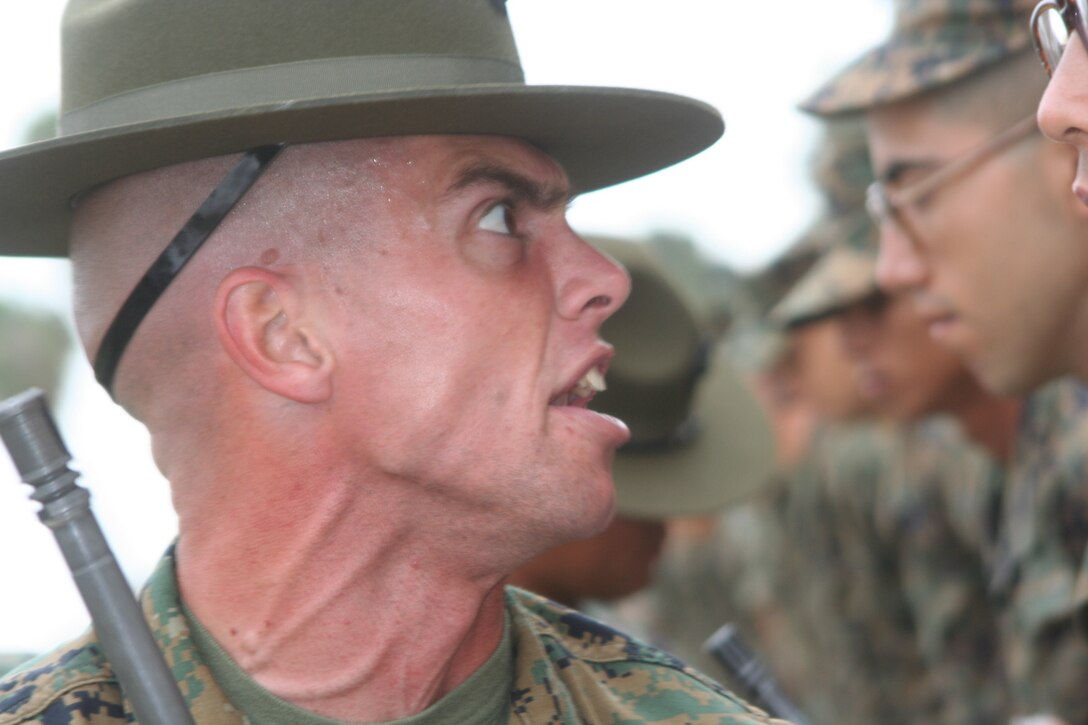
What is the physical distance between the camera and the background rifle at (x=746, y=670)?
3.51 meters

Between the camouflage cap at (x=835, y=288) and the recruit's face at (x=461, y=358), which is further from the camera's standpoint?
the camouflage cap at (x=835, y=288)

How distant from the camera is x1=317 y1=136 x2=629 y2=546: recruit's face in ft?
7.85

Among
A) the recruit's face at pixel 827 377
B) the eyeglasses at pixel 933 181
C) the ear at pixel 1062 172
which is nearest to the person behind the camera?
the ear at pixel 1062 172

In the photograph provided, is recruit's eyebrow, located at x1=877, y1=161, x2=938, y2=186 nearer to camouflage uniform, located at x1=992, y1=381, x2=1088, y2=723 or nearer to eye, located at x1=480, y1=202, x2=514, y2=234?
camouflage uniform, located at x1=992, y1=381, x2=1088, y2=723

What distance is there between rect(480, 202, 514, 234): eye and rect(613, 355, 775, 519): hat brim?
5.55 ft

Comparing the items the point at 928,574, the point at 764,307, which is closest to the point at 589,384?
the point at 928,574

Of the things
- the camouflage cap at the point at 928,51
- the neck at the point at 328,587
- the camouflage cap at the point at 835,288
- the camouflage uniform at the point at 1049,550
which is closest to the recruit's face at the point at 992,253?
the camouflage cap at the point at 928,51

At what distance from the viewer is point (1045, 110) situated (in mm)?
2463

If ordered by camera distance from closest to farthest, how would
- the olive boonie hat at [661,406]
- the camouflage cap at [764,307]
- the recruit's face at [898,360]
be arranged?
the olive boonie hat at [661,406] < the recruit's face at [898,360] < the camouflage cap at [764,307]

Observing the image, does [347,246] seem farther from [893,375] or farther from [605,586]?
[893,375]

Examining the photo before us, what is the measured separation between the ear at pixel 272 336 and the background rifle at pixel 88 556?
334 mm

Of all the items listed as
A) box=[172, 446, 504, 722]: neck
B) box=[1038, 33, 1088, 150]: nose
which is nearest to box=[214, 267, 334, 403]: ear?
box=[172, 446, 504, 722]: neck

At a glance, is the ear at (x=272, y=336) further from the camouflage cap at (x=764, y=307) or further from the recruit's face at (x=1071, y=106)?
the camouflage cap at (x=764, y=307)

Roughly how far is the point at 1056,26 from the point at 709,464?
2191 millimetres
